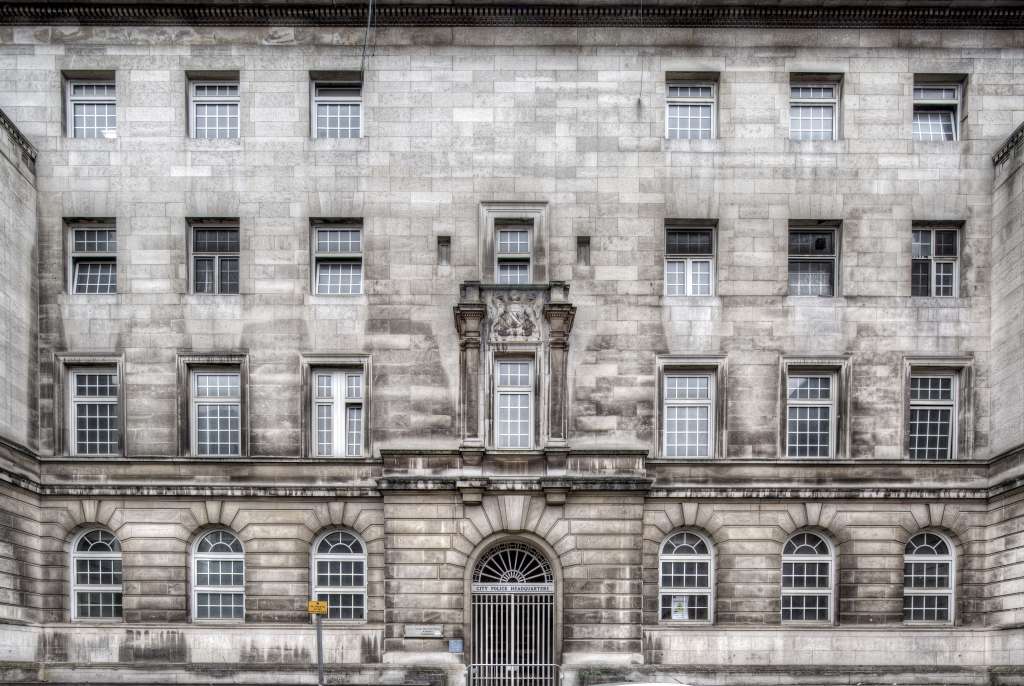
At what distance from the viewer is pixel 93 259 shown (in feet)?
86.2

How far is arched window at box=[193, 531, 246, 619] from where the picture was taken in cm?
2539

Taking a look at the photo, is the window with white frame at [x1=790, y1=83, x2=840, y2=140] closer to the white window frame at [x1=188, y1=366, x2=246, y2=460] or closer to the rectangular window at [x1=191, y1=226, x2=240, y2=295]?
the rectangular window at [x1=191, y1=226, x2=240, y2=295]

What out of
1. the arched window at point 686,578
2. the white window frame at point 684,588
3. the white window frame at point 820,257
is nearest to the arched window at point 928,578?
the white window frame at point 684,588

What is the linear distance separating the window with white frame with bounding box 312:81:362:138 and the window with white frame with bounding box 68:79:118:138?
18.6 feet

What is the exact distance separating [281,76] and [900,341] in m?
18.5

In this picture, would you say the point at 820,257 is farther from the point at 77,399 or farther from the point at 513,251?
the point at 77,399

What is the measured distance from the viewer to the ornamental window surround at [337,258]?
26.1m

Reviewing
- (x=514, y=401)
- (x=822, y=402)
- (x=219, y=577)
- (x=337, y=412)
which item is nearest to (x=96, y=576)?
(x=219, y=577)

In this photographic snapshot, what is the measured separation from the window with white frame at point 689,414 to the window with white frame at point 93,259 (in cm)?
1565

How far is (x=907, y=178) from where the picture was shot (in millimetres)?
26031

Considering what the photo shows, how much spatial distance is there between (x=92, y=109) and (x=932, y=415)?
981 inches

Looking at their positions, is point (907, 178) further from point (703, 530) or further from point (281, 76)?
point (281, 76)

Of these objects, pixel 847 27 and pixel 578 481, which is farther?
pixel 847 27

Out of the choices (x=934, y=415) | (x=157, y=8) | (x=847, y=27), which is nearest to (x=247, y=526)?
(x=157, y=8)
